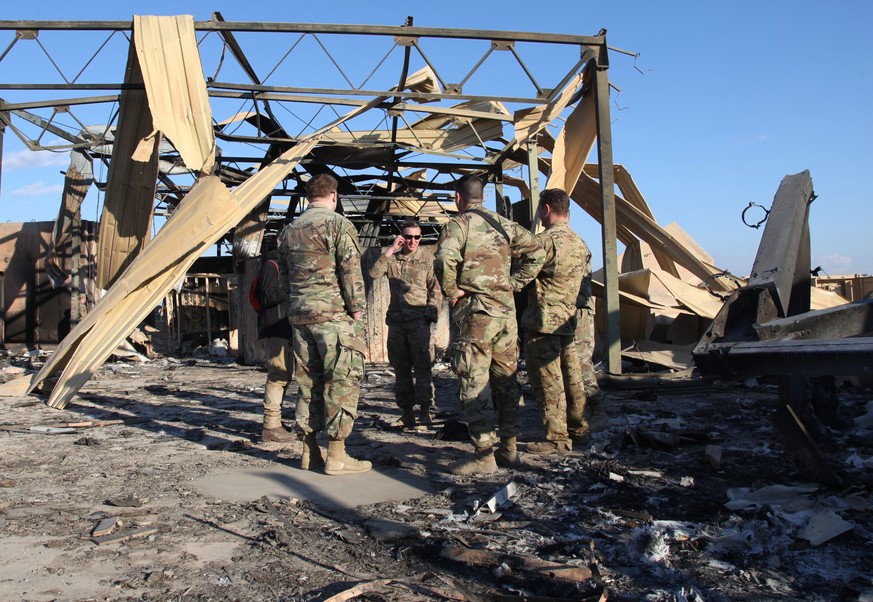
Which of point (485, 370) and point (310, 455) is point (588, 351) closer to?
point (485, 370)

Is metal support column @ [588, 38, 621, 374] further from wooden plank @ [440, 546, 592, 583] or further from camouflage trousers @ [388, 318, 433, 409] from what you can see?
wooden plank @ [440, 546, 592, 583]

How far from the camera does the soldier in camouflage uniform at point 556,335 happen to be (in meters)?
5.39

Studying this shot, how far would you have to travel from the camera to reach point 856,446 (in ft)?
16.6

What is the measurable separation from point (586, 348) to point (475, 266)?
170 cm

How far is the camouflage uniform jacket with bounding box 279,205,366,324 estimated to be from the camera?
5094 millimetres

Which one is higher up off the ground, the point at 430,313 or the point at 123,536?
the point at 430,313

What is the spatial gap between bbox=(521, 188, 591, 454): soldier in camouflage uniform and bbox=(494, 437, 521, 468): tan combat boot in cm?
38

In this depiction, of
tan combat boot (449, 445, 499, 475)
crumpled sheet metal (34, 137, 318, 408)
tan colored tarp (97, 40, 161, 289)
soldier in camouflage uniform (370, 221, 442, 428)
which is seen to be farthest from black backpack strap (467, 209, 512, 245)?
tan colored tarp (97, 40, 161, 289)

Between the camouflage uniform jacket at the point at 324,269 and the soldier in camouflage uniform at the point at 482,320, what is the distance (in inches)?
25.8

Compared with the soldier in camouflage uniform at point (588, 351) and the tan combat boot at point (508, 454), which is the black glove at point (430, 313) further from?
the tan combat boot at point (508, 454)

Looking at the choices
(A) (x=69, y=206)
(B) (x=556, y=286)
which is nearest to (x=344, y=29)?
(B) (x=556, y=286)

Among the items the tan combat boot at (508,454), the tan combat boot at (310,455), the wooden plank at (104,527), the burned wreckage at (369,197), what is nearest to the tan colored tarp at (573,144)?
the burned wreckage at (369,197)

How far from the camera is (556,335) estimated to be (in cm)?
541

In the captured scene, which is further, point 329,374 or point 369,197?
point 369,197
